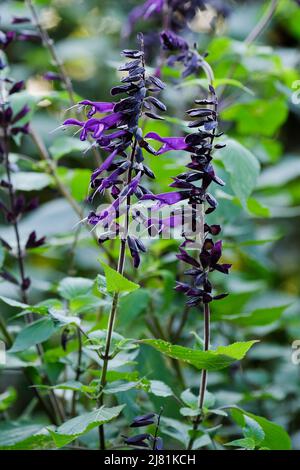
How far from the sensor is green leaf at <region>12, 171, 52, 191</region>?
132 cm

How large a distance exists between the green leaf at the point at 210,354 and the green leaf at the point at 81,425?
0.35 ft

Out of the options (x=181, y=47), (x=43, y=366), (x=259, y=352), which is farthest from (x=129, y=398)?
(x=259, y=352)

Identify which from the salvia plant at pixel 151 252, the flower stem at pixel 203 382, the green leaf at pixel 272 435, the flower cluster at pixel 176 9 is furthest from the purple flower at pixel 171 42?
the green leaf at pixel 272 435

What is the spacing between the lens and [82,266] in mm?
2277

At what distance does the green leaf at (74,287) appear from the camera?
3.76 feet

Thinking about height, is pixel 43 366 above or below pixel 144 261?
below

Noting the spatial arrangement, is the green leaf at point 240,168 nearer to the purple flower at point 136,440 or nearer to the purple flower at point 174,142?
the purple flower at point 174,142

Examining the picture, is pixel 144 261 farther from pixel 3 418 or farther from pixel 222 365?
pixel 222 365

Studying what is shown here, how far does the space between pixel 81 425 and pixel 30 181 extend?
604mm

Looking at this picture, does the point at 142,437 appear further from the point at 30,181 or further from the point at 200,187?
the point at 30,181

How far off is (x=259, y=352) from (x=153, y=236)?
1076mm

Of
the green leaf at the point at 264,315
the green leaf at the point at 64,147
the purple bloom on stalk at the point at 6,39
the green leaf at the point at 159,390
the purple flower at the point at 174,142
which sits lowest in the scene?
the green leaf at the point at 159,390

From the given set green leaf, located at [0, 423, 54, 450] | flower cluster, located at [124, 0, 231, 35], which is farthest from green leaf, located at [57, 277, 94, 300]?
flower cluster, located at [124, 0, 231, 35]
